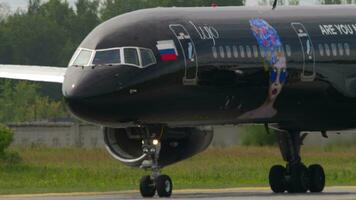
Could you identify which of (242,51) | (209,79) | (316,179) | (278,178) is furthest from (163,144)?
(316,179)

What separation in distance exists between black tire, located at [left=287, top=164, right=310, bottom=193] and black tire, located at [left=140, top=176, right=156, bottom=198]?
515 cm

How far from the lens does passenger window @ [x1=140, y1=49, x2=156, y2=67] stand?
40.9 meters

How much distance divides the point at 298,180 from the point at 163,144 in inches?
152

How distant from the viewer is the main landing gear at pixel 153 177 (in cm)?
4128

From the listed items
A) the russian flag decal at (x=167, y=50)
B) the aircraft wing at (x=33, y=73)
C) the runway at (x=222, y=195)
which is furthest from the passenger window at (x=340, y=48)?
the aircraft wing at (x=33, y=73)

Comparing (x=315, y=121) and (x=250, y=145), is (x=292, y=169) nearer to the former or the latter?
(x=315, y=121)

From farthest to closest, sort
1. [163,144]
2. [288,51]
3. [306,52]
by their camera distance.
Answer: [163,144] → [306,52] → [288,51]

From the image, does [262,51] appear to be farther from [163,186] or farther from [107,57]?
[163,186]

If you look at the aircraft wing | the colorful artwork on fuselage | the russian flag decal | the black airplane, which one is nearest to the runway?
the black airplane

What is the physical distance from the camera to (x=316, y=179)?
4553 cm

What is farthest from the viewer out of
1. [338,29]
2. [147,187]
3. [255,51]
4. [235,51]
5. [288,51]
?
[338,29]

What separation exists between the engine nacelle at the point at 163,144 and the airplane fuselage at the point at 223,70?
144 centimetres

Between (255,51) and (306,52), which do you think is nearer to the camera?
(255,51)

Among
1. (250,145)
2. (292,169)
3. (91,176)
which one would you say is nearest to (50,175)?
(91,176)
